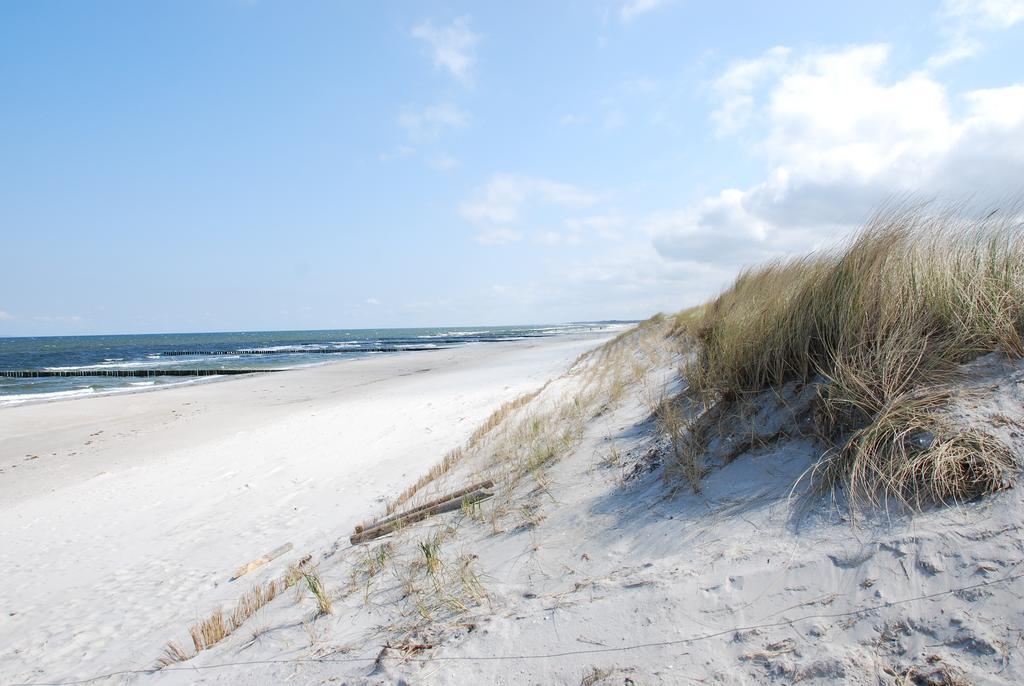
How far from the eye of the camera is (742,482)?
355 cm

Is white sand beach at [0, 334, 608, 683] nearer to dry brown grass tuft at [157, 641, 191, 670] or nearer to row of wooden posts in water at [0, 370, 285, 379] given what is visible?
dry brown grass tuft at [157, 641, 191, 670]

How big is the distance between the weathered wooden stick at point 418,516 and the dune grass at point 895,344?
7.33 feet

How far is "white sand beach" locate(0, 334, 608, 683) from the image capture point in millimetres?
4141

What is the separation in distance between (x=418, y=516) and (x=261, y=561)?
1.38 meters

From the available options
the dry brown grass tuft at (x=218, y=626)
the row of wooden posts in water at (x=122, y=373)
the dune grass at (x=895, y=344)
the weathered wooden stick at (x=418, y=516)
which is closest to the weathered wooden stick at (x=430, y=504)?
the weathered wooden stick at (x=418, y=516)

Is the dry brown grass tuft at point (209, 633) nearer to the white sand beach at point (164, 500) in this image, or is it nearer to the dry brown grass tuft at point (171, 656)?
the dry brown grass tuft at point (171, 656)

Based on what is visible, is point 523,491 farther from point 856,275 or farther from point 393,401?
point 393,401

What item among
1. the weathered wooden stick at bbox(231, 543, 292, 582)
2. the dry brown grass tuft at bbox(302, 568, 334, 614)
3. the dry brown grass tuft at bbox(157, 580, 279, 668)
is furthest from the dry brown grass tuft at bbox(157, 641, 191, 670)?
the weathered wooden stick at bbox(231, 543, 292, 582)

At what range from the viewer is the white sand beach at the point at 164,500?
13.6 ft

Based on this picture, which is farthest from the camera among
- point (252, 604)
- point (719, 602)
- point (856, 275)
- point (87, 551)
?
point (87, 551)

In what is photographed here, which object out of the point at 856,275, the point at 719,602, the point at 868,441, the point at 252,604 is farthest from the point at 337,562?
the point at 856,275

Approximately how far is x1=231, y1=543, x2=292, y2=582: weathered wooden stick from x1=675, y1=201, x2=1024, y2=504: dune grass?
406cm

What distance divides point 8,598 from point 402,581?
3866 mm

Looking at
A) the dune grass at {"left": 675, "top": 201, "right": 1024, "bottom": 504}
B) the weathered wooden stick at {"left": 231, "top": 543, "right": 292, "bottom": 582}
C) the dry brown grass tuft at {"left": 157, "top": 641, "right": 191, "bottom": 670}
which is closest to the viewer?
the dune grass at {"left": 675, "top": 201, "right": 1024, "bottom": 504}
